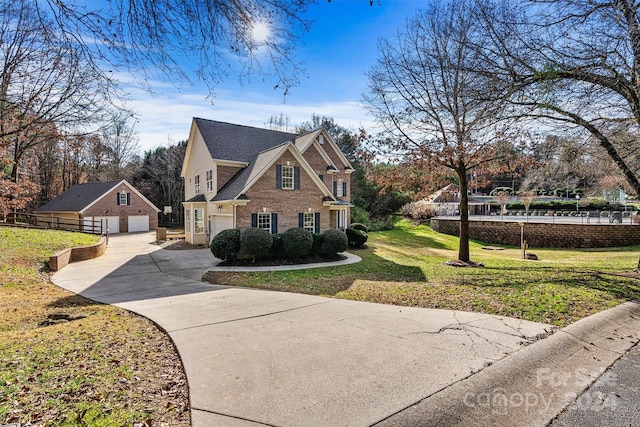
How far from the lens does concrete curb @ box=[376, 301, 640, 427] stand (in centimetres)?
304

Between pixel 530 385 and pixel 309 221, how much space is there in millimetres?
16124

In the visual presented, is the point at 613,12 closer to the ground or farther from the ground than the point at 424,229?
farther from the ground

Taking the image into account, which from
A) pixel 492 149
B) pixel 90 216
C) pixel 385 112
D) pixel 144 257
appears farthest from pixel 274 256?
pixel 90 216

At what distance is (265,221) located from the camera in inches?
715

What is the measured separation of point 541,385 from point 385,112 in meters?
12.4

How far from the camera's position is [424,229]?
37125mm

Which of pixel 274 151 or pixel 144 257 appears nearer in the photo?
pixel 144 257

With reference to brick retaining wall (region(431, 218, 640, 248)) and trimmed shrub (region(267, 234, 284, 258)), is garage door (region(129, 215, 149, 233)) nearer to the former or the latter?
trimmed shrub (region(267, 234, 284, 258))

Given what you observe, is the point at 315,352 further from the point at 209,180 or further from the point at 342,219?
the point at 342,219

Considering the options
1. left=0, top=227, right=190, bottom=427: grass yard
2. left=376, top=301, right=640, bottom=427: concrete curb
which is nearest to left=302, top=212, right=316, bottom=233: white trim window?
left=0, top=227, right=190, bottom=427: grass yard

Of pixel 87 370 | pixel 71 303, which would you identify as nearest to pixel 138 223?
pixel 71 303

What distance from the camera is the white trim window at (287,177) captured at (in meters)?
18.5

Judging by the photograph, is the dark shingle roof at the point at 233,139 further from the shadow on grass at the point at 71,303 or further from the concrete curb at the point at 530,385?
the concrete curb at the point at 530,385

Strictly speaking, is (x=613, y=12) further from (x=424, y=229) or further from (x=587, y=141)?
(x=424, y=229)
